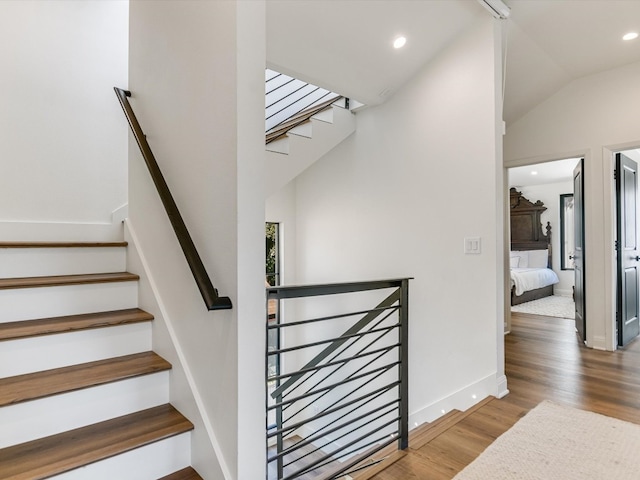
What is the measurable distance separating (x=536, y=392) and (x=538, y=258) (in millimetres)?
6183

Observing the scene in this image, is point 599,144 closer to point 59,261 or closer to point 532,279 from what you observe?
point 532,279

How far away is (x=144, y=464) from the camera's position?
Answer: 136cm

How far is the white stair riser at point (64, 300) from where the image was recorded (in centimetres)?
169

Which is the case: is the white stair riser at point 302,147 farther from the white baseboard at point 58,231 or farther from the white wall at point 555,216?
the white wall at point 555,216

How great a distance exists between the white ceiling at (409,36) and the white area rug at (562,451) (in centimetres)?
273

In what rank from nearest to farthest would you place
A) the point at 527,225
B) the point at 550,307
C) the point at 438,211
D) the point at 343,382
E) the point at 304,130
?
1. the point at 343,382
2. the point at 438,211
3. the point at 304,130
4. the point at 550,307
5. the point at 527,225

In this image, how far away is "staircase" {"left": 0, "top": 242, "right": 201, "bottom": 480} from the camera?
1.29 metres

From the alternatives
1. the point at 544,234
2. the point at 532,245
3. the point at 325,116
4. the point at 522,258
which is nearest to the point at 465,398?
the point at 325,116

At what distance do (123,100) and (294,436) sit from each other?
4098mm

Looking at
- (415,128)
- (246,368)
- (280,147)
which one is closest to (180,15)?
(246,368)

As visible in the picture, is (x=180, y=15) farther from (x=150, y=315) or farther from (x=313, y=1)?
(x=150, y=315)

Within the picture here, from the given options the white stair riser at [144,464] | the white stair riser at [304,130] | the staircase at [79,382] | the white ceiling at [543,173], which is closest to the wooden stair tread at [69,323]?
the staircase at [79,382]

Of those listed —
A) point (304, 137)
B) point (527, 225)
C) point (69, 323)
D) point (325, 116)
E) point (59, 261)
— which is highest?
point (325, 116)

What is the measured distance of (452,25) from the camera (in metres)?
2.71
